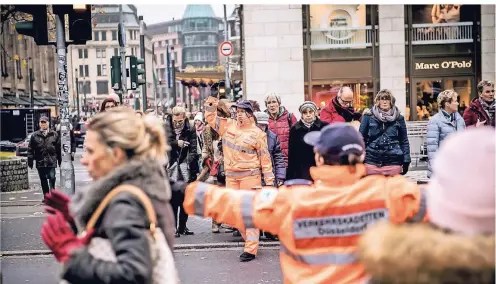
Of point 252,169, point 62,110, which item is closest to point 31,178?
point 62,110

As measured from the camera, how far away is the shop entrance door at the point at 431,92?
834 inches

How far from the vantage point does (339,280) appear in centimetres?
311

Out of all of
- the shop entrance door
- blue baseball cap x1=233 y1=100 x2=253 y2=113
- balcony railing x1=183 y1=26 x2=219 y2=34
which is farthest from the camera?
balcony railing x1=183 y1=26 x2=219 y2=34

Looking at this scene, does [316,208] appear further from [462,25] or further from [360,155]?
[462,25]

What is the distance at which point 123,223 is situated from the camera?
2.54 meters

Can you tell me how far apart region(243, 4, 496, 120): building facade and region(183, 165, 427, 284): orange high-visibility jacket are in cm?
1767

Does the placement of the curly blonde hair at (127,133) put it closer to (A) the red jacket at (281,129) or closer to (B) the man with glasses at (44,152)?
(A) the red jacket at (281,129)

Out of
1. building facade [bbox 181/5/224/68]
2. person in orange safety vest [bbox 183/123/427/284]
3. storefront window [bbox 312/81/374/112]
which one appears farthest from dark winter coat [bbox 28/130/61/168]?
building facade [bbox 181/5/224/68]

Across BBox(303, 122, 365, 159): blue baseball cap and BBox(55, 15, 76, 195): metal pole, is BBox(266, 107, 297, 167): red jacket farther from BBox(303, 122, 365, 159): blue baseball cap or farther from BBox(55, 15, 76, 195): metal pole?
BBox(303, 122, 365, 159): blue baseball cap

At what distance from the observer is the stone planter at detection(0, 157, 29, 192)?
16.4 metres

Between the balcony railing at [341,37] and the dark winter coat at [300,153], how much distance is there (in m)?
13.2

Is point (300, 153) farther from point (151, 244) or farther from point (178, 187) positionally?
point (151, 244)

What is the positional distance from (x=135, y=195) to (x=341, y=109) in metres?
6.23

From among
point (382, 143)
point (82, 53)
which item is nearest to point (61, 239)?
point (382, 143)
